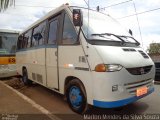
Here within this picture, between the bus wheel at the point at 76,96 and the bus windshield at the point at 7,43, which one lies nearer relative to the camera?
the bus wheel at the point at 76,96

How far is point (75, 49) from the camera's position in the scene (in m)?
5.14

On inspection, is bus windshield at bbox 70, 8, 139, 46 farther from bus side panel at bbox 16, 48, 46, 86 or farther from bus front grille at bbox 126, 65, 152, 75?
bus side panel at bbox 16, 48, 46, 86

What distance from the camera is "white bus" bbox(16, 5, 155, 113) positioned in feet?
14.5

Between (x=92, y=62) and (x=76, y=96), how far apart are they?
3.54 feet

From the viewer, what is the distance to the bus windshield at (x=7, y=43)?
12.6m

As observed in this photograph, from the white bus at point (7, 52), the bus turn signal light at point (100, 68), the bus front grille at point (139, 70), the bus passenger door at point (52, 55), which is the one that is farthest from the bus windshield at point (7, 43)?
the bus front grille at point (139, 70)

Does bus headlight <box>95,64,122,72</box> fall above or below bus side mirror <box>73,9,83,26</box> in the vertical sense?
below

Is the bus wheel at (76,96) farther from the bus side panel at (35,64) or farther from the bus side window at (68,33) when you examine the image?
the bus side panel at (35,64)

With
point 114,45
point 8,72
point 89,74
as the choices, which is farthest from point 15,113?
point 8,72

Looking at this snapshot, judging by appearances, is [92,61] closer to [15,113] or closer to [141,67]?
[141,67]

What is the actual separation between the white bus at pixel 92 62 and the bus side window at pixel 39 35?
0.40 m

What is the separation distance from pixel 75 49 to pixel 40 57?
2.44 m

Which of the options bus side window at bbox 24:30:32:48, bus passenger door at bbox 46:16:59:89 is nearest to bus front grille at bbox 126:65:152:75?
bus passenger door at bbox 46:16:59:89

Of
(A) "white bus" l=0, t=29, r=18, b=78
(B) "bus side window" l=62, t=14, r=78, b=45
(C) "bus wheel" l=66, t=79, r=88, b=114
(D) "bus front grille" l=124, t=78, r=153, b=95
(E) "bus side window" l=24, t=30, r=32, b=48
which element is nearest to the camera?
(D) "bus front grille" l=124, t=78, r=153, b=95
